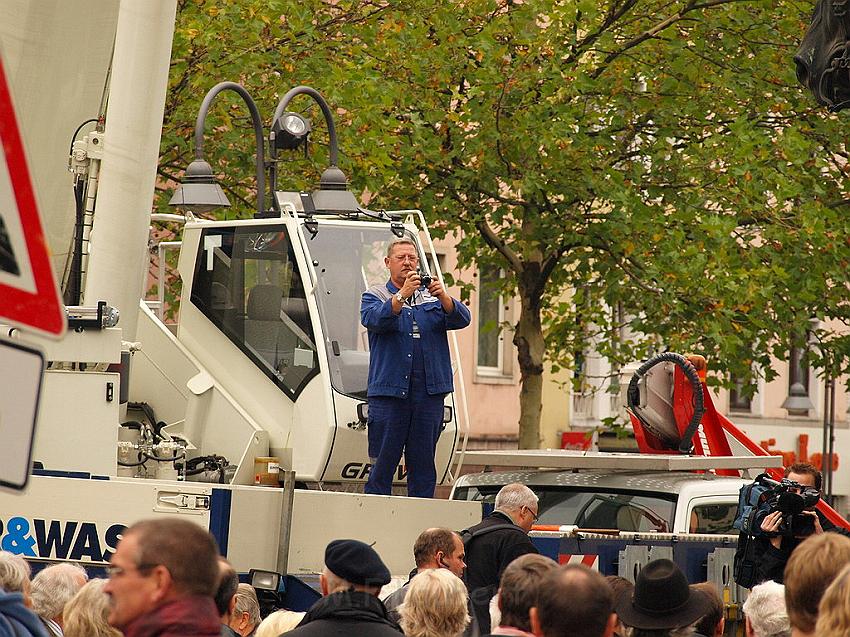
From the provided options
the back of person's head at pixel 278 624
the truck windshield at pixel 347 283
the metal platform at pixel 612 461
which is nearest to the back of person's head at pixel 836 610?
the back of person's head at pixel 278 624

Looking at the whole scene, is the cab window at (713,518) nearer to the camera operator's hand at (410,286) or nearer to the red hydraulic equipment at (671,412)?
the red hydraulic equipment at (671,412)

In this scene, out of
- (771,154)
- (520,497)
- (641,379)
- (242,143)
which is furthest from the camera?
(771,154)

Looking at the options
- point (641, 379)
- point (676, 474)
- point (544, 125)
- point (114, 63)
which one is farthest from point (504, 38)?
point (114, 63)

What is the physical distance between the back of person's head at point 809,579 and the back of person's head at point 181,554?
1632mm

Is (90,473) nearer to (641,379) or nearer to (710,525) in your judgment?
(710,525)

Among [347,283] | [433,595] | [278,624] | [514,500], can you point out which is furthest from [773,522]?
[347,283]

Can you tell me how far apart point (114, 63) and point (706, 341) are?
10669 mm

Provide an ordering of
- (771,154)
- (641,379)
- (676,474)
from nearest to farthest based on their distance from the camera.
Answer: (676,474)
(641,379)
(771,154)

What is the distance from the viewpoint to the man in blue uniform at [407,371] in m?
9.91

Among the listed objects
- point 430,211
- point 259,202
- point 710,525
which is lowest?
point 710,525

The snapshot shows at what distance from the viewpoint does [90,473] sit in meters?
9.22

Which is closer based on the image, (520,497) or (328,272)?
(520,497)

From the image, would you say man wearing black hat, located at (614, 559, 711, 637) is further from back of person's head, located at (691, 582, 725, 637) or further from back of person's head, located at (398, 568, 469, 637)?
back of person's head, located at (398, 568, 469, 637)

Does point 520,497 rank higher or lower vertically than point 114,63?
lower
